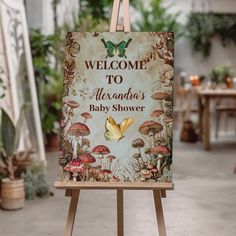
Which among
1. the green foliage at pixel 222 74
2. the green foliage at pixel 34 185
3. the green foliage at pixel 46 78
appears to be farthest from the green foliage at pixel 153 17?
the green foliage at pixel 34 185

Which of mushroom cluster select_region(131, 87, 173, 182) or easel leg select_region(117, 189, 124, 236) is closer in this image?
mushroom cluster select_region(131, 87, 173, 182)

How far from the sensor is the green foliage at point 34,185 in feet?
12.8

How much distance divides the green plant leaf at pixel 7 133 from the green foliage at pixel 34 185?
1.30 ft

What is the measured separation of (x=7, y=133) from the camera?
11.6ft

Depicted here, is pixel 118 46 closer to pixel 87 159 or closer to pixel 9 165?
pixel 87 159

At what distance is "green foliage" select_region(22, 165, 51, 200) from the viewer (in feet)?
12.8

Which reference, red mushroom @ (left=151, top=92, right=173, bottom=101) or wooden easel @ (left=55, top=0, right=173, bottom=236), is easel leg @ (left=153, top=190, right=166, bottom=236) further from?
red mushroom @ (left=151, top=92, right=173, bottom=101)

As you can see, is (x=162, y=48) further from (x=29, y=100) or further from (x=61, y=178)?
(x=29, y=100)

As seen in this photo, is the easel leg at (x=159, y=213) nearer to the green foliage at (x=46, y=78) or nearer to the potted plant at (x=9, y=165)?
the potted plant at (x=9, y=165)

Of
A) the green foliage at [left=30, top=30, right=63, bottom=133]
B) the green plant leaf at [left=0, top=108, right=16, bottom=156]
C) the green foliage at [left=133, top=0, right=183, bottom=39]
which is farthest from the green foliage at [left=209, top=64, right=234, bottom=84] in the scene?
the green plant leaf at [left=0, top=108, right=16, bottom=156]

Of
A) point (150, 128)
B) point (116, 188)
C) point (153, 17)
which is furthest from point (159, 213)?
point (153, 17)

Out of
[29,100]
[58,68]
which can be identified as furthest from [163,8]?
[29,100]

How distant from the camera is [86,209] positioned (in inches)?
144

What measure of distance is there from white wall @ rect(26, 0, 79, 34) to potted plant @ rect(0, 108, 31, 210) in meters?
2.18
